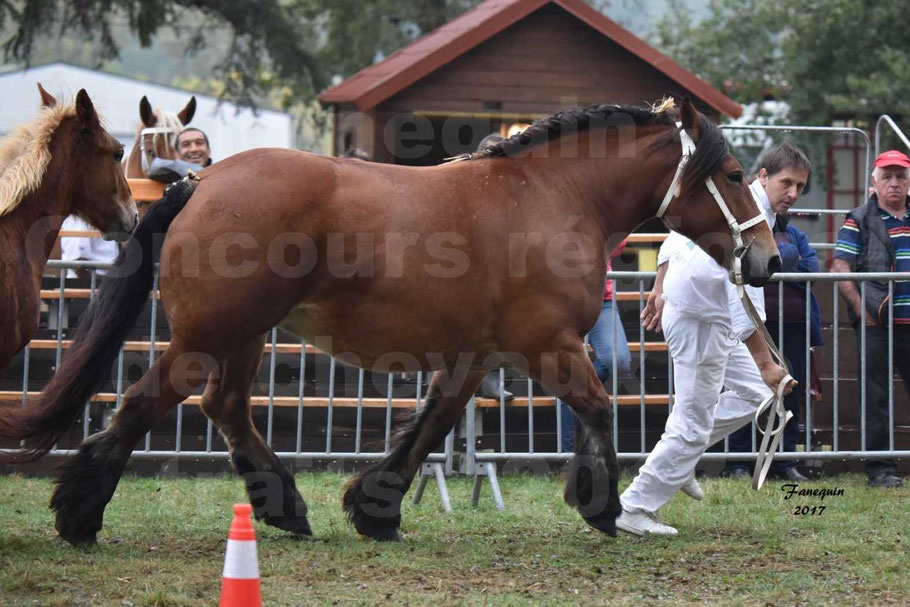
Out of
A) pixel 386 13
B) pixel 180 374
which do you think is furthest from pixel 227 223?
pixel 386 13

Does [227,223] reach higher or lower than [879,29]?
lower

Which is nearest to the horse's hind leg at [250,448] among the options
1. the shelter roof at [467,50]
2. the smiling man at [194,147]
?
the smiling man at [194,147]

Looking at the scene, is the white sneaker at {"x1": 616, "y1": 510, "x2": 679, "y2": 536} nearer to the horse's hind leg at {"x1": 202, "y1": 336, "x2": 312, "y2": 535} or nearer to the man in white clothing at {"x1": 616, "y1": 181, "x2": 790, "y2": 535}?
the man in white clothing at {"x1": 616, "y1": 181, "x2": 790, "y2": 535}

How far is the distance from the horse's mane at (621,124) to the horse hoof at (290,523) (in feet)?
6.78

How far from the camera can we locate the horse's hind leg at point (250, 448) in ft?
18.6

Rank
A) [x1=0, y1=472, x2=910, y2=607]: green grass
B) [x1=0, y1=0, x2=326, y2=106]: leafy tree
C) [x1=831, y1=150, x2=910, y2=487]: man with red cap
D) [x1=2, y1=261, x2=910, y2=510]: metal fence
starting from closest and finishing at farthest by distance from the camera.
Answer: [x1=0, y1=472, x2=910, y2=607]: green grass → [x1=2, y1=261, x2=910, y2=510]: metal fence → [x1=831, y1=150, x2=910, y2=487]: man with red cap → [x1=0, y1=0, x2=326, y2=106]: leafy tree

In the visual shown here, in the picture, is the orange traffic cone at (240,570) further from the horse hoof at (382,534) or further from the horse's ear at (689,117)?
the horse's ear at (689,117)

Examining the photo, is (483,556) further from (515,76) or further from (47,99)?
(515,76)

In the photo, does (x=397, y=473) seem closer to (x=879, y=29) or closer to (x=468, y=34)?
(x=468, y=34)

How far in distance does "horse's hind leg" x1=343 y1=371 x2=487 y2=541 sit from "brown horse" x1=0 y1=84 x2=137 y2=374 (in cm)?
175

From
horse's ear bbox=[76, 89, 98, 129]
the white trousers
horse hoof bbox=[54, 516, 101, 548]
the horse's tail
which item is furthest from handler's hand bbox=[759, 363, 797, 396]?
horse's ear bbox=[76, 89, 98, 129]

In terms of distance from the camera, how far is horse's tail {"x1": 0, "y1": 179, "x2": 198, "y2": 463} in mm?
5238

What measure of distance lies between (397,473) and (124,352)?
2939 mm

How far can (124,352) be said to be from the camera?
795 centimetres
